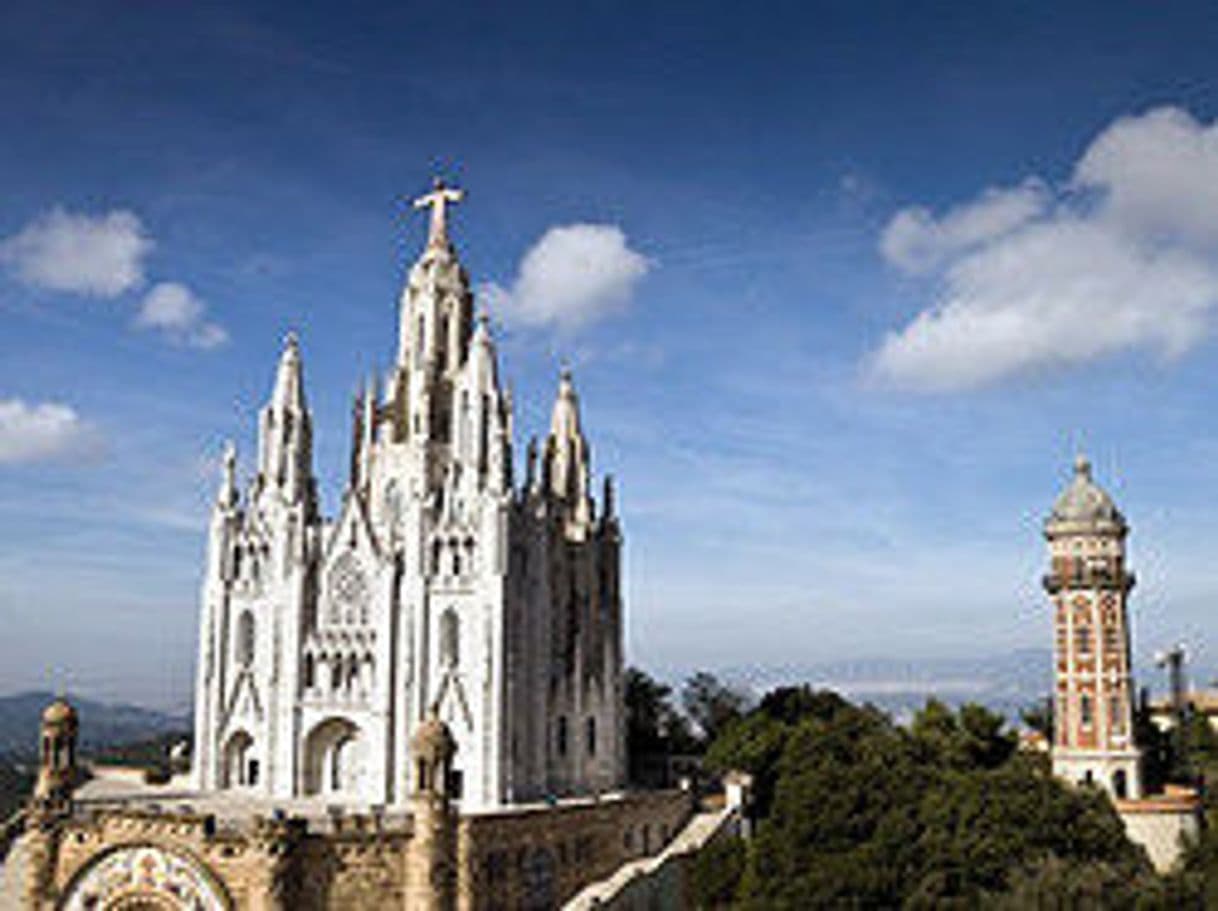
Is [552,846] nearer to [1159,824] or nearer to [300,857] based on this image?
[300,857]

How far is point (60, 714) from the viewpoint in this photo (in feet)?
112

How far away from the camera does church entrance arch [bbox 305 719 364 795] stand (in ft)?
144

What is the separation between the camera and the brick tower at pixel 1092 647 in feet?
168

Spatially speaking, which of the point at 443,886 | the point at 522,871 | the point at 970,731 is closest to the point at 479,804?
the point at 522,871

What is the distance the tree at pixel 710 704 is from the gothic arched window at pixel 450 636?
83.8ft

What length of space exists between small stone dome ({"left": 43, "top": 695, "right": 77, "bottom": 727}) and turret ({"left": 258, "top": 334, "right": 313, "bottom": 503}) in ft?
A: 42.4

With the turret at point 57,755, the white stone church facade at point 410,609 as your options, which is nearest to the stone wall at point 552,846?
the white stone church facade at point 410,609

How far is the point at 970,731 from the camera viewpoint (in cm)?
5278

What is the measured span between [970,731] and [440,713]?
24644 mm

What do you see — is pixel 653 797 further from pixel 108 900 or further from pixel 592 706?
pixel 108 900

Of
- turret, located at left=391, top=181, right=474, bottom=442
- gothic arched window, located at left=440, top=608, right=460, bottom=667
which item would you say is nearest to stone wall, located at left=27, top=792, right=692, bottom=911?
gothic arched window, located at left=440, top=608, right=460, bottom=667

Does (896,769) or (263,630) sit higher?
(263,630)

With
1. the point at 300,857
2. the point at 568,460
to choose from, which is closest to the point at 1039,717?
the point at 568,460

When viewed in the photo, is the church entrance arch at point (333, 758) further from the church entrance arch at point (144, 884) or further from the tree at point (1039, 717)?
the tree at point (1039, 717)
